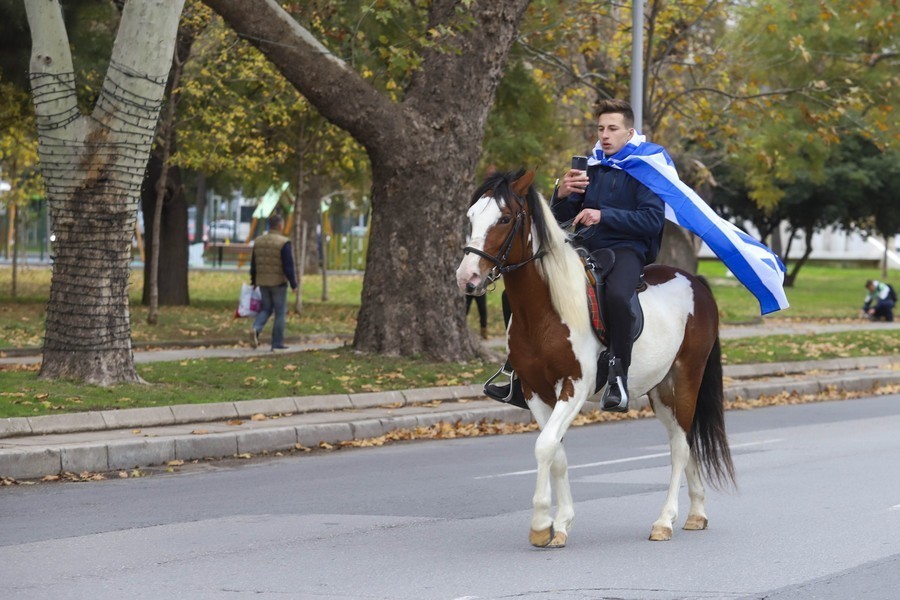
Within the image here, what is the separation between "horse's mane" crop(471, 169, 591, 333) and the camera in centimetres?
805

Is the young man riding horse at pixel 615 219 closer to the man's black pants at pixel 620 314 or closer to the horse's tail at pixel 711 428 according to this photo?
the man's black pants at pixel 620 314

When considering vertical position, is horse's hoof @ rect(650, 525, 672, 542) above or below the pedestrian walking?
below

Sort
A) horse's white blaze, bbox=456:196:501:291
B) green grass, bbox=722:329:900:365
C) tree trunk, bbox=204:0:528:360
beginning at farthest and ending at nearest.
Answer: green grass, bbox=722:329:900:365
tree trunk, bbox=204:0:528:360
horse's white blaze, bbox=456:196:501:291

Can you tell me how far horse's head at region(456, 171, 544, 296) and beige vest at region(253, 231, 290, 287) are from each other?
46.2 ft

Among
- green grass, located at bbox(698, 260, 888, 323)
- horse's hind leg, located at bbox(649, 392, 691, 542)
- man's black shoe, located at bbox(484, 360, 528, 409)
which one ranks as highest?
man's black shoe, located at bbox(484, 360, 528, 409)

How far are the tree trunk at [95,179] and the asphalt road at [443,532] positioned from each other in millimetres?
3065

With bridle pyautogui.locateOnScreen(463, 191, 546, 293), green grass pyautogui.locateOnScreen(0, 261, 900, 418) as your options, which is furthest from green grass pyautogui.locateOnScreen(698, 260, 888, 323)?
bridle pyautogui.locateOnScreen(463, 191, 546, 293)

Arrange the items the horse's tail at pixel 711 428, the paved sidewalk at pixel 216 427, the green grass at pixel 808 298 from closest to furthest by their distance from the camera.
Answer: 1. the horse's tail at pixel 711 428
2. the paved sidewalk at pixel 216 427
3. the green grass at pixel 808 298

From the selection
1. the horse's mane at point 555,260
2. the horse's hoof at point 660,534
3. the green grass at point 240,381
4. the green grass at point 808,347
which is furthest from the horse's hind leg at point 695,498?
the green grass at point 808,347

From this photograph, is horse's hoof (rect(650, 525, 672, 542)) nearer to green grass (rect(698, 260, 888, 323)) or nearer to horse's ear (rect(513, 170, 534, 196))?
horse's ear (rect(513, 170, 534, 196))

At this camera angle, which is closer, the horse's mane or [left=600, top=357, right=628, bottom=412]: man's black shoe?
the horse's mane

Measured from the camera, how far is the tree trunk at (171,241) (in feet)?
103

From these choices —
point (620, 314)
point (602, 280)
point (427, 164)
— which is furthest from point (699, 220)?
point (427, 164)

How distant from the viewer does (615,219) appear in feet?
28.1
